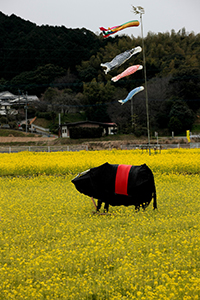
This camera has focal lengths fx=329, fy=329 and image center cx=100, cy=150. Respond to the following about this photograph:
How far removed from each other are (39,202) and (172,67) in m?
70.3

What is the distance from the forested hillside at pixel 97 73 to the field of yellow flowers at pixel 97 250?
157 feet

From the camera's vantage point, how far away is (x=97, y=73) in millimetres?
84125

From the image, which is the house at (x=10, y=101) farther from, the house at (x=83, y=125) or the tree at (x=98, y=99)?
the house at (x=83, y=125)

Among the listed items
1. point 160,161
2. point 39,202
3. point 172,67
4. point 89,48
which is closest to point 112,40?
point 89,48

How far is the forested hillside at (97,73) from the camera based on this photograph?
62.3 m

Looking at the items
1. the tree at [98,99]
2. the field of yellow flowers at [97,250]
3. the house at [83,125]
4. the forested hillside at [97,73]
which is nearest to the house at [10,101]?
the forested hillside at [97,73]

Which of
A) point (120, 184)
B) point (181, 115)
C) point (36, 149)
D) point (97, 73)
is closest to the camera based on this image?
point (120, 184)

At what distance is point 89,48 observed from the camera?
326ft

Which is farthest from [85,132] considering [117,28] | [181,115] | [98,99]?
[117,28]

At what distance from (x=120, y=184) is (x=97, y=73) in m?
78.5

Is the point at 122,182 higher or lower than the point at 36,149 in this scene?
higher

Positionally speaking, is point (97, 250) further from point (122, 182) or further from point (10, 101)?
point (10, 101)

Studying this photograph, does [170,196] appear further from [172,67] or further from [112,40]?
[112,40]

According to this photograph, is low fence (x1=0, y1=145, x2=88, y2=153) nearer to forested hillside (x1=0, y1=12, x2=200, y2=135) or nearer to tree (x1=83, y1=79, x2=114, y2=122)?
forested hillside (x1=0, y1=12, x2=200, y2=135)
